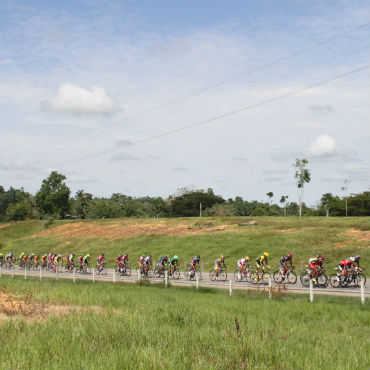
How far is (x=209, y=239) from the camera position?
53281 millimetres

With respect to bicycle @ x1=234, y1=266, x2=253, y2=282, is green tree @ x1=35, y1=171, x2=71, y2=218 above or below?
above

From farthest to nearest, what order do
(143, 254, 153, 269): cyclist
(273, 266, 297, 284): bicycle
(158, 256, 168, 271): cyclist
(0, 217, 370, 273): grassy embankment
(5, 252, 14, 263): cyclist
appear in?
(5, 252, 14, 263): cyclist → (0, 217, 370, 273): grassy embankment → (143, 254, 153, 269): cyclist → (158, 256, 168, 271): cyclist → (273, 266, 297, 284): bicycle

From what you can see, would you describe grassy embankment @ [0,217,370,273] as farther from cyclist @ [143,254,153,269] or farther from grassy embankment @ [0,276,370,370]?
grassy embankment @ [0,276,370,370]

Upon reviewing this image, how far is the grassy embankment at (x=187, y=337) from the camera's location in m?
8.38

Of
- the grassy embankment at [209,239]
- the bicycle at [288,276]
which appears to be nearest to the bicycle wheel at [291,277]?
the bicycle at [288,276]

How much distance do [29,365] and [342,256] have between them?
3315cm

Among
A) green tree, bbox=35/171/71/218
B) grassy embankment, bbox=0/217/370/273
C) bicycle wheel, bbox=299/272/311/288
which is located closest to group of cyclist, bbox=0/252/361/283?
bicycle wheel, bbox=299/272/311/288

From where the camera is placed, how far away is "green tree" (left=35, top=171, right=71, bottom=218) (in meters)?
98.8

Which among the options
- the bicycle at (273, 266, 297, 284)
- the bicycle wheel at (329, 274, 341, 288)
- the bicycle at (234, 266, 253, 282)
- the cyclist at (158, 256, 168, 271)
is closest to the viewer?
the bicycle wheel at (329, 274, 341, 288)

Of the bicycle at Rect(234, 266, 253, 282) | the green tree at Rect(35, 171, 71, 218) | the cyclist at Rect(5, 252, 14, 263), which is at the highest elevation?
the green tree at Rect(35, 171, 71, 218)

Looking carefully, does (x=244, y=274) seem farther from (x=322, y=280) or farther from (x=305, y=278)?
(x=322, y=280)

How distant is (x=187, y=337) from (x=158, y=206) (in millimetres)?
126013

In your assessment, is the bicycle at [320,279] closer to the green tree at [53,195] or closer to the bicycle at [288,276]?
the bicycle at [288,276]

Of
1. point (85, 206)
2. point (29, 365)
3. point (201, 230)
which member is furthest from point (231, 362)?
point (85, 206)
